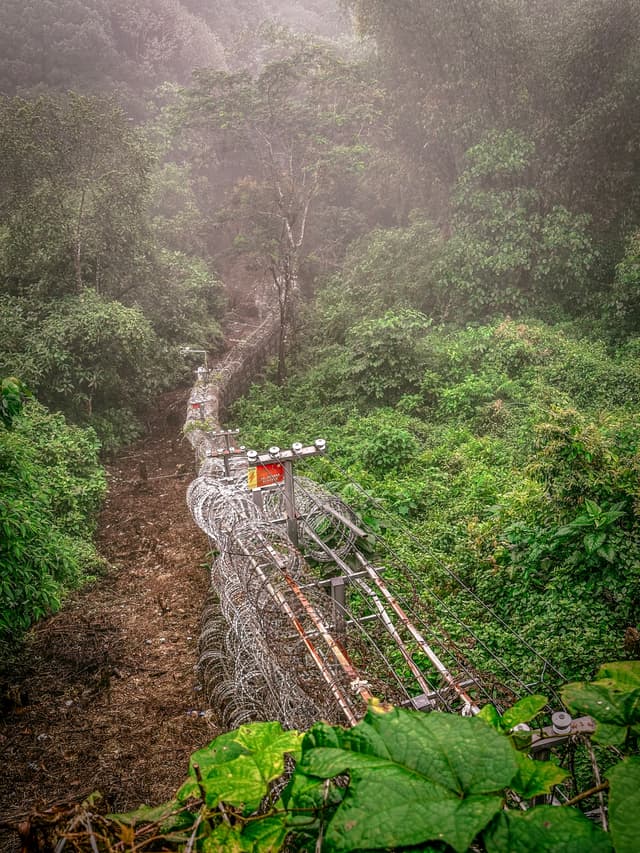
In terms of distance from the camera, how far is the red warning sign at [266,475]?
4984mm

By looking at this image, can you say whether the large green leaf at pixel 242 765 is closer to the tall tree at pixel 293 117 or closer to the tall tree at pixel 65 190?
the tall tree at pixel 65 190

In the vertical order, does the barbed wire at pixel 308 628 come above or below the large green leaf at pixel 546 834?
below

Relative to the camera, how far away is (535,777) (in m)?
1.06

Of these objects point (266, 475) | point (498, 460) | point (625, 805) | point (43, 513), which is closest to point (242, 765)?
point (625, 805)

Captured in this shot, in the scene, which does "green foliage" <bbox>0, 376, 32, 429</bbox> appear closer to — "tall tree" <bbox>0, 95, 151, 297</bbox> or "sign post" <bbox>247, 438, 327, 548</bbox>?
"sign post" <bbox>247, 438, 327, 548</bbox>

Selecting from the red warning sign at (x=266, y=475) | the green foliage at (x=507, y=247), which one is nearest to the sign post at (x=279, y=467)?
the red warning sign at (x=266, y=475)

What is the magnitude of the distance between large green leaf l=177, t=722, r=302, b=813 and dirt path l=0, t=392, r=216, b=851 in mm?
2241

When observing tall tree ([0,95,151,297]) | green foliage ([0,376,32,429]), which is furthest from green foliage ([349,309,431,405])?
green foliage ([0,376,32,429])

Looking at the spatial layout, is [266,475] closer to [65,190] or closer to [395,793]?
[395,793]

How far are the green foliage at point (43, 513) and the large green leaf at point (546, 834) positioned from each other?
16.4 ft

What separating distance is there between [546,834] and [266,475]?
14.1ft

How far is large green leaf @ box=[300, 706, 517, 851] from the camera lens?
0.80 meters

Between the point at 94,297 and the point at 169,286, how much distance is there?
2748 millimetres

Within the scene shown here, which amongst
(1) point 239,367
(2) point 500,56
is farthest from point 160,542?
(2) point 500,56
